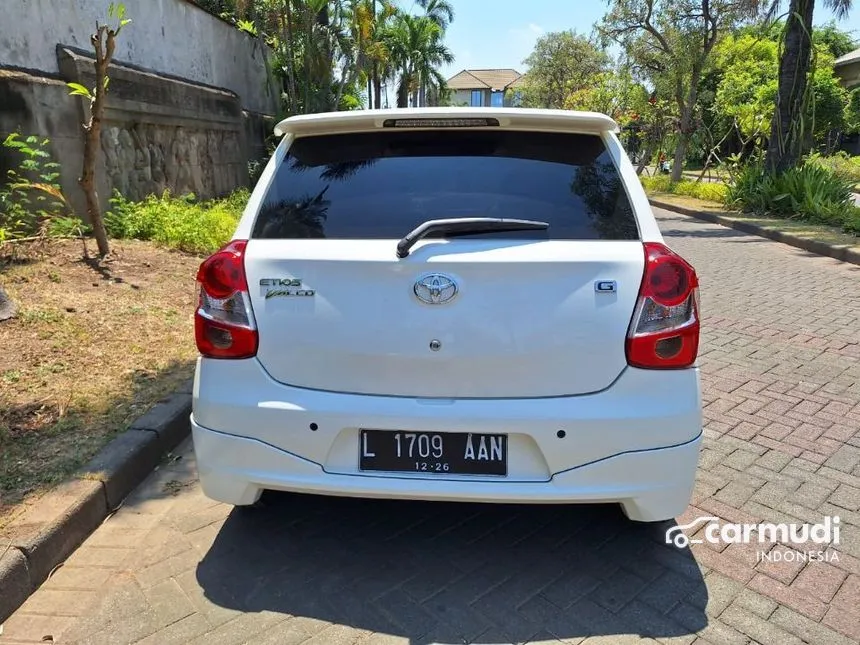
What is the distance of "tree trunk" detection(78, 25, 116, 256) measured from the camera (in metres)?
6.08

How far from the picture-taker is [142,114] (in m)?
9.28

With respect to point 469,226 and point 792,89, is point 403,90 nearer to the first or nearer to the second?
point 792,89

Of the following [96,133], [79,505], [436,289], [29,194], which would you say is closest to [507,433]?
[436,289]

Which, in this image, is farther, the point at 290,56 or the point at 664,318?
the point at 290,56

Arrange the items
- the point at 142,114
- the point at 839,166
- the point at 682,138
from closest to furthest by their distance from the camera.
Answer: the point at 142,114 → the point at 839,166 → the point at 682,138

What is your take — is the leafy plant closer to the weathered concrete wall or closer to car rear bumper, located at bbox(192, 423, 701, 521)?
the weathered concrete wall

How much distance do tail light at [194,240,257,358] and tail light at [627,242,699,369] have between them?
1.36 m

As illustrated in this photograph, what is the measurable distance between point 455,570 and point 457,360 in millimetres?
886

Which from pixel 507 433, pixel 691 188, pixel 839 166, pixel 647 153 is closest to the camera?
pixel 507 433

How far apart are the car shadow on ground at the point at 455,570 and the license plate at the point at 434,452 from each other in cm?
49

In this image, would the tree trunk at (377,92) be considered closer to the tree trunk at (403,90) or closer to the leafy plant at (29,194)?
the tree trunk at (403,90)

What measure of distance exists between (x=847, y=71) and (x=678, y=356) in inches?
A: 1814

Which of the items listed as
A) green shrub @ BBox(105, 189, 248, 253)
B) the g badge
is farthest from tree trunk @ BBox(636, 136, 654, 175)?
the g badge

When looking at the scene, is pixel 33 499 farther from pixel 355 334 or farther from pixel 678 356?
pixel 678 356
